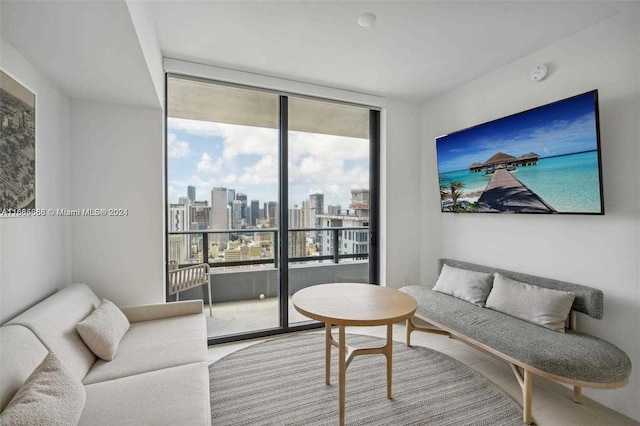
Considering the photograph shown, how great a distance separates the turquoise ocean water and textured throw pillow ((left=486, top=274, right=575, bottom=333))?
0.62 m

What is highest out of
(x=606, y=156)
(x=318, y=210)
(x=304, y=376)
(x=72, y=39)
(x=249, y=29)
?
(x=249, y=29)

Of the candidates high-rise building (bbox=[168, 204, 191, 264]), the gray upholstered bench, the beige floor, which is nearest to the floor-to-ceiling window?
high-rise building (bbox=[168, 204, 191, 264])

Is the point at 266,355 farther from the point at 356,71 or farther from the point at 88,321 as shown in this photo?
the point at 356,71

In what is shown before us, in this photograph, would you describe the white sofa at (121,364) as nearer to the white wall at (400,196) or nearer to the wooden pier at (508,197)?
the white wall at (400,196)

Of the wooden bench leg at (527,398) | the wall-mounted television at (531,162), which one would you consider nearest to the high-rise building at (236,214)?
the wall-mounted television at (531,162)

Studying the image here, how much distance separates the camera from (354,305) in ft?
6.59

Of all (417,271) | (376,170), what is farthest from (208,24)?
(417,271)

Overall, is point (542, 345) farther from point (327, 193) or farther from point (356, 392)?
point (327, 193)

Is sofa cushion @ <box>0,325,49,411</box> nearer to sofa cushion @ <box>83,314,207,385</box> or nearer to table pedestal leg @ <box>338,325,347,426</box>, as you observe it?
sofa cushion @ <box>83,314,207,385</box>

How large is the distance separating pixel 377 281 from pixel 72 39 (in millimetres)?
3417

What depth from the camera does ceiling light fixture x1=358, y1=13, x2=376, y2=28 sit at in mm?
2074

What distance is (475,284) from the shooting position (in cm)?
272

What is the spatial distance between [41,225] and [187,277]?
126cm

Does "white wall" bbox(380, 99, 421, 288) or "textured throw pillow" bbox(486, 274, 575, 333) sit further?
"white wall" bbox(380, 99, 421, 288)
